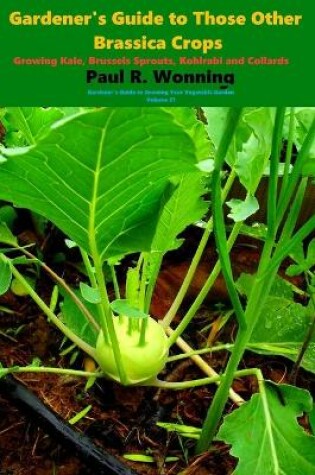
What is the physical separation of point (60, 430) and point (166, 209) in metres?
0.31

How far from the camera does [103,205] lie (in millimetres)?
662

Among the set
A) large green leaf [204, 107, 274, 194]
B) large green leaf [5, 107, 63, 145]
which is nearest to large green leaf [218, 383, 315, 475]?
large green leaf [204, 107, 274, 194]

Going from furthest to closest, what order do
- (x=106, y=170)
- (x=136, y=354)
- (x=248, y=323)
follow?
(x=136, y=354)
(x=248, y=323)
(x=106, y=170)

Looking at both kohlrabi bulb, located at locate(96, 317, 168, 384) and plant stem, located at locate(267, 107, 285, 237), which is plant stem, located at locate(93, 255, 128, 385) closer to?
kohlrabi bulb, located at locate(96, 317, 168, 384)

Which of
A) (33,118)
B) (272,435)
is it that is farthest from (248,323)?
(33,118)

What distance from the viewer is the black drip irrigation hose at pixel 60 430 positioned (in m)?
0.75

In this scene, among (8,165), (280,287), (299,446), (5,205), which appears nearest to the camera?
(8,165)

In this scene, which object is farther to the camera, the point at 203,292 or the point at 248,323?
the point at 203,292

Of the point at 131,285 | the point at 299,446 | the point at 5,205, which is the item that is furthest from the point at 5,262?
the point at 299,446

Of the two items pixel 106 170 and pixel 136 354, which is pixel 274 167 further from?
pixel 136 354
